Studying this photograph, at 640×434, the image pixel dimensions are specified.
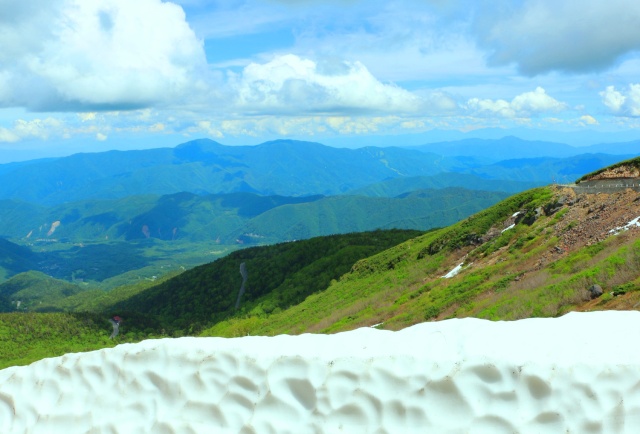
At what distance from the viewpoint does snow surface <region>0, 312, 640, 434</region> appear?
6617 millimetres

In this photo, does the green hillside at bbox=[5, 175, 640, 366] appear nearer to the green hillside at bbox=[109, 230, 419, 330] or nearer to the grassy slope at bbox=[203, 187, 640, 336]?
the grassy slope at bbox=[203, 187, 640, 336]

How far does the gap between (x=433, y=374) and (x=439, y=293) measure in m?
23.5

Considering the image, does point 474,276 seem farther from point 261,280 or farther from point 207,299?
point 207,299

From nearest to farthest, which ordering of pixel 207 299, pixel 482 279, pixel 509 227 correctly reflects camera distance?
pixel 482 279 < pixel 509 227 < pixel 207 299

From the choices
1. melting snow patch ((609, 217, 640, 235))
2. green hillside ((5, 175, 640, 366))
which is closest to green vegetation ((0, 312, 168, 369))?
green hillside ((5, 175, 640, 366))

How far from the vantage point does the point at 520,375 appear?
6.84m

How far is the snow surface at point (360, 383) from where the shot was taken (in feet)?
21.7

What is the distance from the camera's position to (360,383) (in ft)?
24.6

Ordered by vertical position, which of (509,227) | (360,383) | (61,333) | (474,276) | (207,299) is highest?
(360,383)

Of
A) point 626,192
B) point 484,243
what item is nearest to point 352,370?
point 626,192

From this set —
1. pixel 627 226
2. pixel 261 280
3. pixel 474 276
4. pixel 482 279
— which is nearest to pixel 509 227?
pixel 474 276

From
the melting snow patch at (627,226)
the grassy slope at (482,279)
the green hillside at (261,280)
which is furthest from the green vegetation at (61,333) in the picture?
the melting snow patch at (627,226)

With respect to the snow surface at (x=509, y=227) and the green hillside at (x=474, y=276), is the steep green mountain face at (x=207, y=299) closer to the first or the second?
the green hillside at (x=474, y=276)

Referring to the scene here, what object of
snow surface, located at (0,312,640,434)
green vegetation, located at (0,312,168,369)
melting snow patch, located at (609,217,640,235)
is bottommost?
green vegetation, located at (0,312,168,369)
